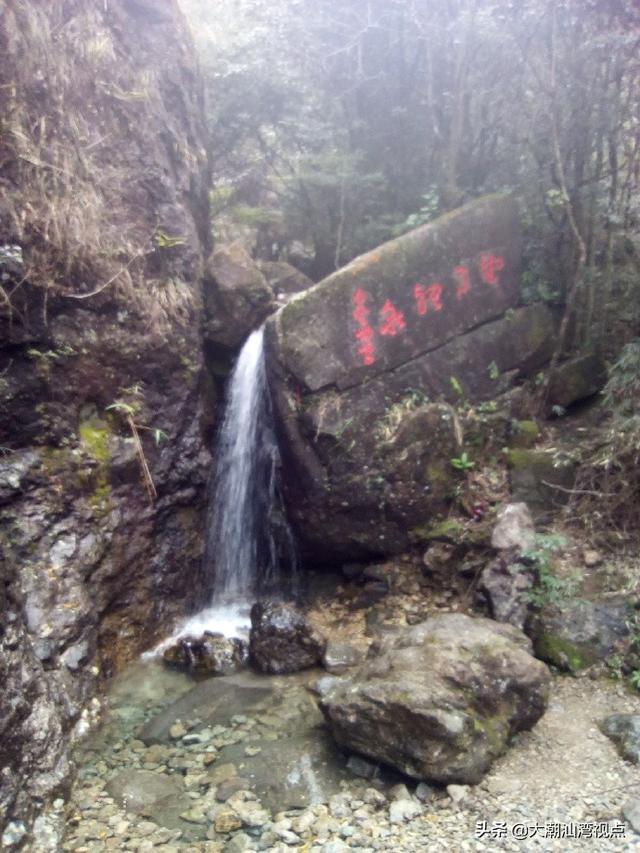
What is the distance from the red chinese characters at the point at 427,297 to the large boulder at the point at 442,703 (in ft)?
12.0

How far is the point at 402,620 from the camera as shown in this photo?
6555mm

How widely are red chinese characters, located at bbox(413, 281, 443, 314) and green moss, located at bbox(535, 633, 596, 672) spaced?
3.64 m

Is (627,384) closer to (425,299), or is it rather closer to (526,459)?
(526,459)

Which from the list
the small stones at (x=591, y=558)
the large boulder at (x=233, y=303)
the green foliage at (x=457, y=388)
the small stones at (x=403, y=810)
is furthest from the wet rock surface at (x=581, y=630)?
the large boulder at (x=233, y=303)

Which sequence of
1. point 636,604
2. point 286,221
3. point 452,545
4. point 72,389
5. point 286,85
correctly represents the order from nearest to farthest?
point 636,604, point 72,389, point 452,545, point 286,85, point 286,221

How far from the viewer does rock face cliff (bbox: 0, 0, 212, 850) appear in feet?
17.8

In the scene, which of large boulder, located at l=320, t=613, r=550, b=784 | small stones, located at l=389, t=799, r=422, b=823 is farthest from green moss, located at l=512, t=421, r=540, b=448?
small stones, located at l=389, t=799, r=422, b=823

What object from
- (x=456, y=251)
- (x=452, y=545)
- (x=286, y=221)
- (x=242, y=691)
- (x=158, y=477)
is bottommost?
(x=242, y=691)

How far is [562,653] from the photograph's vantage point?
18.0 feet

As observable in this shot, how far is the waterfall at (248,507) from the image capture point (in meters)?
7.57

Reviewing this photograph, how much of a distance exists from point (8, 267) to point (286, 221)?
5.94m

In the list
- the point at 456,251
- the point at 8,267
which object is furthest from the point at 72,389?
the point at 456,251

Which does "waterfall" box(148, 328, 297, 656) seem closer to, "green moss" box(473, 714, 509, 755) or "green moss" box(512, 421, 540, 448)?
"green moss" box(512, 421, 540, 448)

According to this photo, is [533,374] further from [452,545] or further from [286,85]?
[286,85]
